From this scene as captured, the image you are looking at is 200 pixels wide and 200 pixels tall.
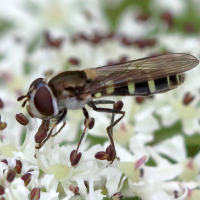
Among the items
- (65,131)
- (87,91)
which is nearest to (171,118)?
(65,131)

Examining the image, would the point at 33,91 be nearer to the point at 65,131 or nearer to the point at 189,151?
the point at 65,131

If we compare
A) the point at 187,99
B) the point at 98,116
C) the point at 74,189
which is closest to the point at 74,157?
the point at 74,189

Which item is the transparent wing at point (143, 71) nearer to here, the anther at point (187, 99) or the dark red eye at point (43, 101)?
the dark red eye at point (43, 101)

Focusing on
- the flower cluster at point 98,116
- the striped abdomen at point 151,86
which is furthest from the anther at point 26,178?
the striped abdomen at point 151,86

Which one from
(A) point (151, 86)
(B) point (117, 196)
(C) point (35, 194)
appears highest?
(A) point (151, 86)

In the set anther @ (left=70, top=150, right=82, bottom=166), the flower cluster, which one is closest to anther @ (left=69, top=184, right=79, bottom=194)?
the flower cluster

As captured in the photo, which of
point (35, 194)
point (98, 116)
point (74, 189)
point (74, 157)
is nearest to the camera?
point (35, 194)

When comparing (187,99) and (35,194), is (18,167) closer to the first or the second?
(35,194)
